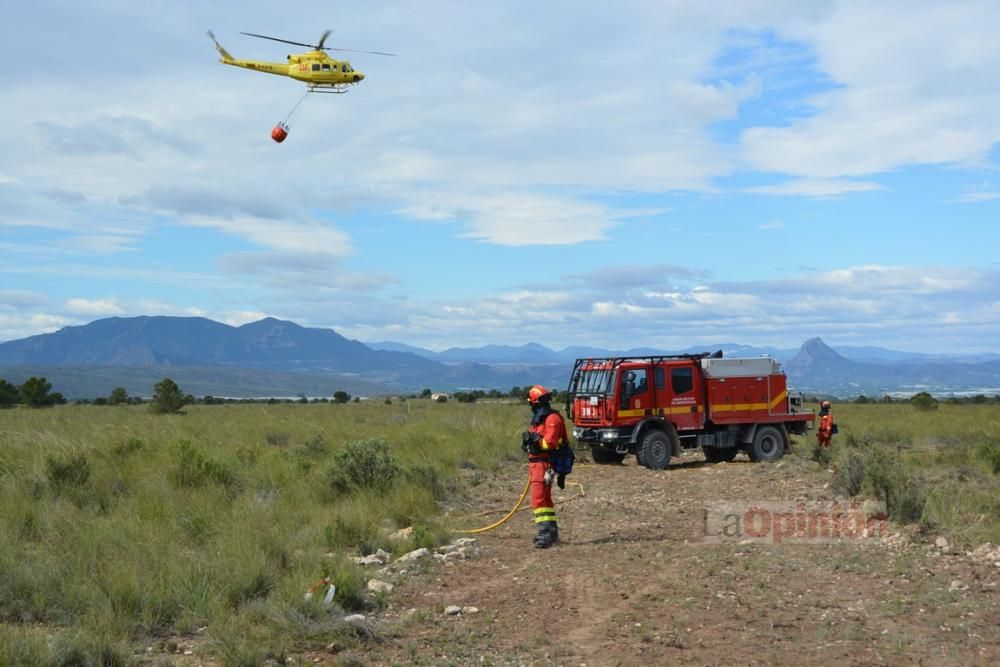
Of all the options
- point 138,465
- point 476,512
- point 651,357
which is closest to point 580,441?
point 651,357

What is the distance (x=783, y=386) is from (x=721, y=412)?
1.79 meters

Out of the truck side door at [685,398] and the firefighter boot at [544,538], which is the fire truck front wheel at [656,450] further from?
the firefighter boot at [544,538]

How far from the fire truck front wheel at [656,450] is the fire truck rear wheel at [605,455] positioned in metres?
1.42

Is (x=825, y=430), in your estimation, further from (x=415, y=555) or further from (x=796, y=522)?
(x=415, y=555)

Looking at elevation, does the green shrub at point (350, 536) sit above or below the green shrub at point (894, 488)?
below

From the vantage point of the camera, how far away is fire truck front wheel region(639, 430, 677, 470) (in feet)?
63.3

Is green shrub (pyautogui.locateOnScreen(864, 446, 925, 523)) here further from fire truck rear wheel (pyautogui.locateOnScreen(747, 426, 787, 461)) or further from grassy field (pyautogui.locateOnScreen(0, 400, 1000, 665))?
fire truck rear wheel (pyautogui.locateOnScreen(747, 426, 787, 461))

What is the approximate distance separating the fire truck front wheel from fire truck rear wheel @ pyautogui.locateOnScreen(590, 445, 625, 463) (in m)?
1.42

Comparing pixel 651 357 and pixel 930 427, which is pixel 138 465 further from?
pixel 930 427

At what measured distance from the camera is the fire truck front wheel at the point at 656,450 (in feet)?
63.3

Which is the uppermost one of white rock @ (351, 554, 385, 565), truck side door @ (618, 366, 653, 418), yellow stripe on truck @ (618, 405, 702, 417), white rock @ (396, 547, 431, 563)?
truck side door @ (618, 366, 653, 418)

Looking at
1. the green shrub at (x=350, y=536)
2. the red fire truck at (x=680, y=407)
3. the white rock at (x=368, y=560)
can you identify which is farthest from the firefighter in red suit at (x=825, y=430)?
the white rock at (x=368, y=560)

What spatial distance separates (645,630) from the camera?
7168 mm

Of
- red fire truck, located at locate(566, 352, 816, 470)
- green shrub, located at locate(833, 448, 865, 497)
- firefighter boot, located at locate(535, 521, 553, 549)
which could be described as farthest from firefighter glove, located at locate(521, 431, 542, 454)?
red fire truck, located at locate(566, 352, 816, 470)
